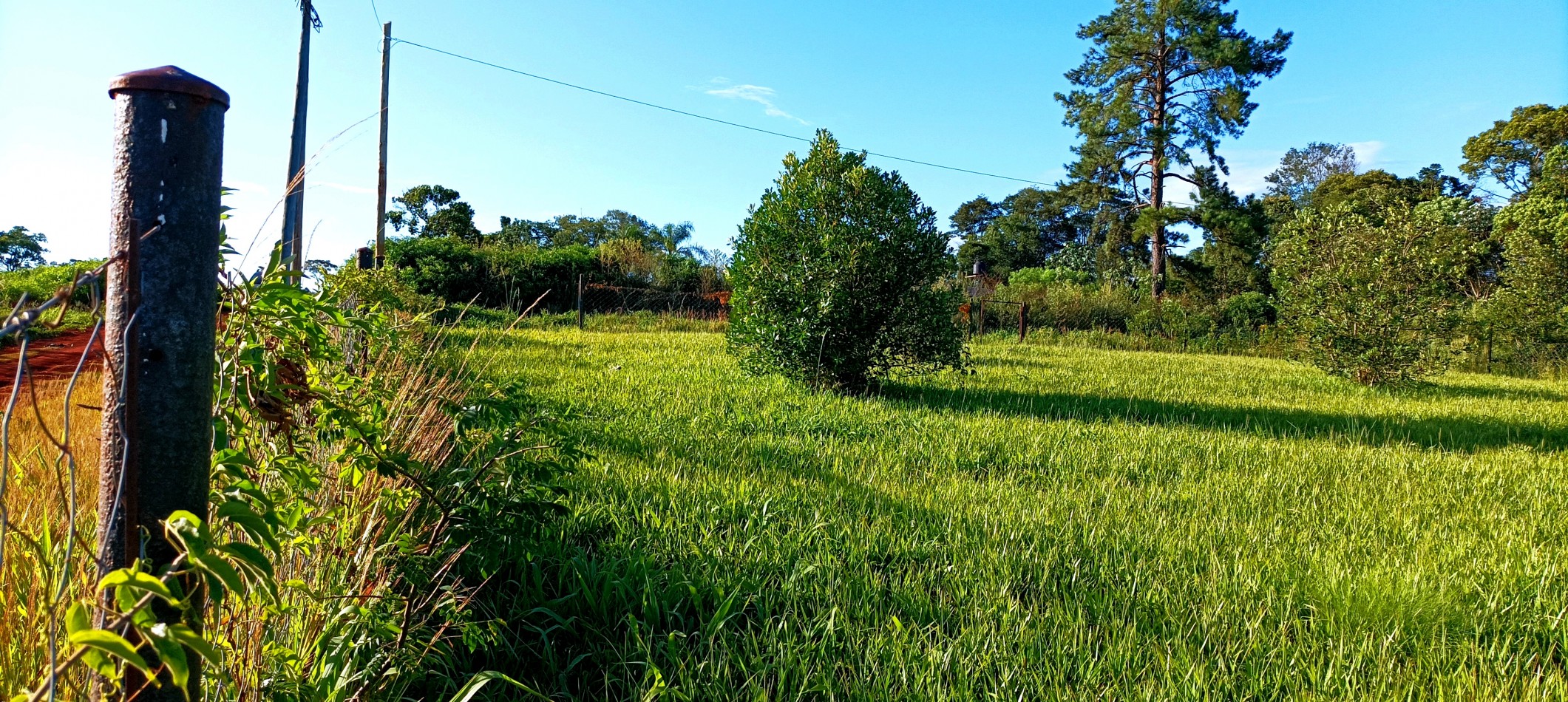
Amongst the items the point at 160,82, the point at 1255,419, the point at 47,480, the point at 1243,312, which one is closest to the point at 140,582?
the point at 160,82

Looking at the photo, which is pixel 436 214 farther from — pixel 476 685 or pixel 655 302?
pixel 476 685

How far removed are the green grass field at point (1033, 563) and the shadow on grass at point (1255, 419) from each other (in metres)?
0.29

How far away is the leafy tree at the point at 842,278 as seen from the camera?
22.6 feet

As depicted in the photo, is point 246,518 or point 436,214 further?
point 436,214

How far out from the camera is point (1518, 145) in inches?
1002

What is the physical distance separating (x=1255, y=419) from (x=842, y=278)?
3.86 metres

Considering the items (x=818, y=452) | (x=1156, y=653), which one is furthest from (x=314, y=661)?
(x=818, y=452)

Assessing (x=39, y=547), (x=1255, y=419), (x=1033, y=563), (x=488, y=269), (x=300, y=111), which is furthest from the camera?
(x=488, y=269)

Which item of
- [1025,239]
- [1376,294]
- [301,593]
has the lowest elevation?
[301,593]

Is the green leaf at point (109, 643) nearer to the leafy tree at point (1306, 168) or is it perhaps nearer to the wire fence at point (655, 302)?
the wire fence at point (655, 302)

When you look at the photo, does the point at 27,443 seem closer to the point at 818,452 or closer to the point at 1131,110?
the point at 818,452

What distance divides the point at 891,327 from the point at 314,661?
18.6 feet

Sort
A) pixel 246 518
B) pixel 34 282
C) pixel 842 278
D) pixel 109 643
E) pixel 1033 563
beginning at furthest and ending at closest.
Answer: pixel 34 282 → pixel 842 278 → pixel 1033 563 → pixel 246 518 → pixel 109 643

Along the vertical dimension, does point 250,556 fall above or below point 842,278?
below
